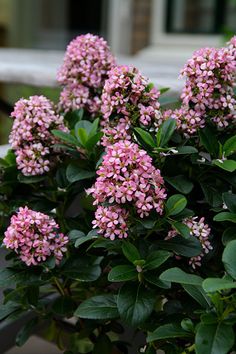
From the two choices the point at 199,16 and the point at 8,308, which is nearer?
the point at 8,308

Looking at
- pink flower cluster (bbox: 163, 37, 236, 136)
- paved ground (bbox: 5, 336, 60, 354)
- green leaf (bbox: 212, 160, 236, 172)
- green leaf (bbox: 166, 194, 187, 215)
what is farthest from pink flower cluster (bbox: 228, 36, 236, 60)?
paved ground (bbox: 5, 336, 60, 354)

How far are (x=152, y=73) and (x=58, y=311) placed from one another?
49.4 inches

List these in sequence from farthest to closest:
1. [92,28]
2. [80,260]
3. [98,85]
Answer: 1. [92,28]
2. [98,85]
3. [80,260]

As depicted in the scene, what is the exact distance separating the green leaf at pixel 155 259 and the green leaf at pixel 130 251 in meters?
0.02

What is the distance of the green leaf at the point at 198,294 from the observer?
3.52 ft

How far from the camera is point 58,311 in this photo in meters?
1.37

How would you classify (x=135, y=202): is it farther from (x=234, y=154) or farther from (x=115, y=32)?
(x=115, y=32)

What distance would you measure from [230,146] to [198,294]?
37 centimetres

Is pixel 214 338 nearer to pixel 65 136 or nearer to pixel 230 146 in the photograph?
pixel 230 146

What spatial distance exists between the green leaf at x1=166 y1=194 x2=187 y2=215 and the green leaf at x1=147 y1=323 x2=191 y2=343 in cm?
23

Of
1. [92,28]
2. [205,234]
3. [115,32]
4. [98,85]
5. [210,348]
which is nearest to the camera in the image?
[210,348]

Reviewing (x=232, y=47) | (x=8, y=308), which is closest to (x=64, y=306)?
(x=8, y=308)

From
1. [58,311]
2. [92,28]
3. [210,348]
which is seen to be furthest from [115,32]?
[210,348]

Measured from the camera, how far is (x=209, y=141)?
4.29 feet
